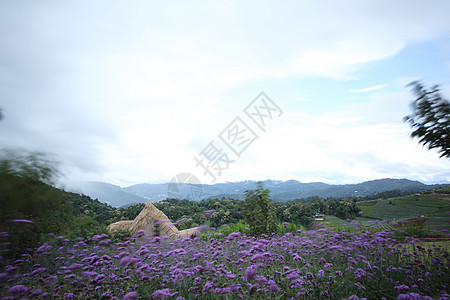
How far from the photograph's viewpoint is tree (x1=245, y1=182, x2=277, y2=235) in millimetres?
9000

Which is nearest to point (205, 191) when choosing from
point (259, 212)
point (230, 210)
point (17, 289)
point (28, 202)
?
point (230, 210)

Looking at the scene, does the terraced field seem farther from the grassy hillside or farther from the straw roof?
the straw roof

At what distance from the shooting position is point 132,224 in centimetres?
1120

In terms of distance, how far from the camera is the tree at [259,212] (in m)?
9.00

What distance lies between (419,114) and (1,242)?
8.78 meters

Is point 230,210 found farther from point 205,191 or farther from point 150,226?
point 205,191

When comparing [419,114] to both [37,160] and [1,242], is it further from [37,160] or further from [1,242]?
[37,160]

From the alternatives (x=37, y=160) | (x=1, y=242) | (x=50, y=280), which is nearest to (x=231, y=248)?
(x=50, y=280)

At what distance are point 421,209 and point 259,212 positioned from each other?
510cm

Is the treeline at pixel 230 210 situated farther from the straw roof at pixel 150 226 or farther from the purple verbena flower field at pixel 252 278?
the purple verbena flower field at pixel 252 278

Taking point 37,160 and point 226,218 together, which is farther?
point 226,218

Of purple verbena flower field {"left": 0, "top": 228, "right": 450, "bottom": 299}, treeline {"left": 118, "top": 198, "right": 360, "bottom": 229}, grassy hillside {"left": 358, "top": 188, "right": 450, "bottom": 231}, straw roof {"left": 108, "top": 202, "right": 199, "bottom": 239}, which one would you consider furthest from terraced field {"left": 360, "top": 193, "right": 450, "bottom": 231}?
straw roof {"left": 108, "top": 202, "right": 199, "bottom": 239}

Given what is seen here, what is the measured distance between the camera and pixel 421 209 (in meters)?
6.70

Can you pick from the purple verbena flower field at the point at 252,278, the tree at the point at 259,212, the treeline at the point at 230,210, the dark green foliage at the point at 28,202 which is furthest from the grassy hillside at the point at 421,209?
the dark green foliage at the point at 28,202
